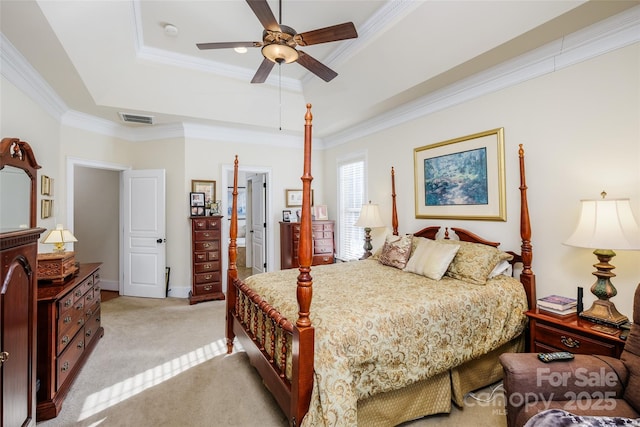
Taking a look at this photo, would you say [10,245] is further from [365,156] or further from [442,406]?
[365,156]

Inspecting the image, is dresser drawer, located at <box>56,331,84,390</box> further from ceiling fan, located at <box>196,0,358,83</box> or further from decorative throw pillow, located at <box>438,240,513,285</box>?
decorative throw pillow, located at <box>438,240,513,285</box>

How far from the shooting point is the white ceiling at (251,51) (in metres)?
2.29

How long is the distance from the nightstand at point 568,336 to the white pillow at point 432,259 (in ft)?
2.27

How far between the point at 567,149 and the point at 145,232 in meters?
5.47

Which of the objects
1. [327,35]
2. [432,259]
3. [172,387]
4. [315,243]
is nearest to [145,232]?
[315,243]

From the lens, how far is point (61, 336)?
221 centimetres

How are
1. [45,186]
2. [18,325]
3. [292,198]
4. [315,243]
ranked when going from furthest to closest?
[292,198]
[315,243]
[45,186]
[18,325]

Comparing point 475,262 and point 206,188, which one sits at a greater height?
point 206,188

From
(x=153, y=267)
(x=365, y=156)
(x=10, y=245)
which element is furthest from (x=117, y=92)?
(x=365, y=156)

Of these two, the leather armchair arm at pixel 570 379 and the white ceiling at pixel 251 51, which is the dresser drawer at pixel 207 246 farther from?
the leather armchair arm at pixel 570 379

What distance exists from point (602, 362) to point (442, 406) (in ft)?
3.24

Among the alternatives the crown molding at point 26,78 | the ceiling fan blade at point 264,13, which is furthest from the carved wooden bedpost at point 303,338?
the crown molding at point 26,78

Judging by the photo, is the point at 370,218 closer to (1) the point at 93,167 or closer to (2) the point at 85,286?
(2) the point at 85,286

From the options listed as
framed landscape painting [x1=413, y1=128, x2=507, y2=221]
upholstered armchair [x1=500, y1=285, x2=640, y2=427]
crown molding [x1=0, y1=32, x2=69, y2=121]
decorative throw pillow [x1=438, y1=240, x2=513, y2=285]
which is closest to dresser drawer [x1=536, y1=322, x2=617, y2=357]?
upholstered armchair [x1=500, y1=285, x2=640, y2=427]
